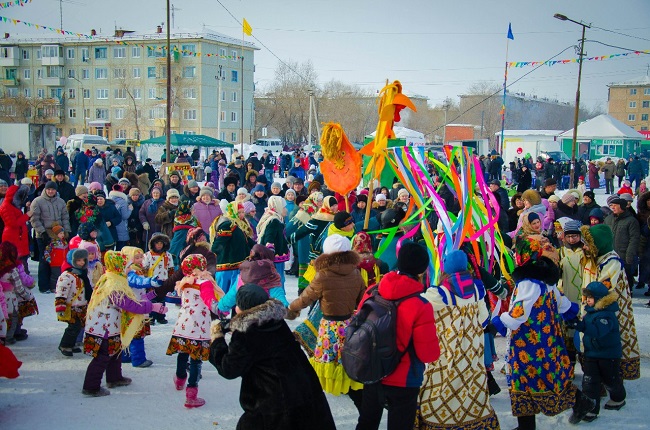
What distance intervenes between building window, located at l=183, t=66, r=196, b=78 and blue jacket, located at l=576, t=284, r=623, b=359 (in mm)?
58889

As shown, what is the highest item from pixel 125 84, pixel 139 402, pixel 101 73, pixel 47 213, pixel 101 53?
pixel 101 53

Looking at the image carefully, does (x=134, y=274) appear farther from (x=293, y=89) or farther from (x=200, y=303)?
(x=293, y=89)

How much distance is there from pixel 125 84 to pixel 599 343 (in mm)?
62885

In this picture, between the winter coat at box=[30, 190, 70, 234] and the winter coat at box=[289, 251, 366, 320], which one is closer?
the winter coat at box=[289, 251, 366, 320]

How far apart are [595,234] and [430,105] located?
9789cm

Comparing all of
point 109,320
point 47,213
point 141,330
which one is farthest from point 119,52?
point 109,320

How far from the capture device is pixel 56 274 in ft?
29.7

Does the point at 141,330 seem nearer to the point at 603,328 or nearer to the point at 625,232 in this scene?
the point at 603,328

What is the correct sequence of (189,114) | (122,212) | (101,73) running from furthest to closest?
(101,73) < (189,114) < (122,212)

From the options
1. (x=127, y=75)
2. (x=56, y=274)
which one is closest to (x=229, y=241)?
(x=56, y=274)

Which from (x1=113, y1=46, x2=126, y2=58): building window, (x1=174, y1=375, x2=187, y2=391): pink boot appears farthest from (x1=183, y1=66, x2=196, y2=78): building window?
(x1=174, y1=375, x2=187, y2=391): pink boot

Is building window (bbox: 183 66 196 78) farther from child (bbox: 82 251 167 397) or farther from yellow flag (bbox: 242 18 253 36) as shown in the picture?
child (bbox: 82 251 167 397)

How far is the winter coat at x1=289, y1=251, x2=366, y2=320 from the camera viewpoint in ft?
15.5

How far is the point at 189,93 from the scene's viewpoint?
200 ft
